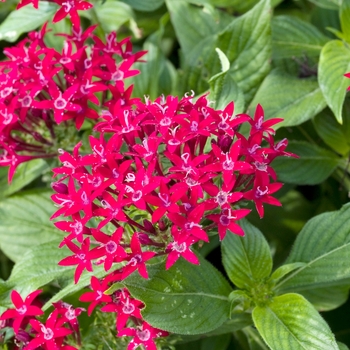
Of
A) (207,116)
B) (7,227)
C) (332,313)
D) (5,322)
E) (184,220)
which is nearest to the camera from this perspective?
(184,220)

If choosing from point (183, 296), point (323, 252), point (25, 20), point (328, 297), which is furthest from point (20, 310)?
point (25, 20)

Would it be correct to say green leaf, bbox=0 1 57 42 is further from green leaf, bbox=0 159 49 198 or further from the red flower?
the red flower

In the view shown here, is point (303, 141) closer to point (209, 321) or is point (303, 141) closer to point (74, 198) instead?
point (209, 321)

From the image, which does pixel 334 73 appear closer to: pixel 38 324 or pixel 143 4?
pixel 143 4

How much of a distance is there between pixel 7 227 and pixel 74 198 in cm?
52

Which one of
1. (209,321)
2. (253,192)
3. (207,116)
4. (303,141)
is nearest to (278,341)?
(209,321)

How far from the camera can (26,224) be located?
1417 mm

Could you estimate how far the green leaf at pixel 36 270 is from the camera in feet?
3.79

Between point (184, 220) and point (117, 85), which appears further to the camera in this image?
point (117, 85)

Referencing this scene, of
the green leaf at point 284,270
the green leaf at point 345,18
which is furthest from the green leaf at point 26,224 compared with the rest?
the green leaf at point 345,18

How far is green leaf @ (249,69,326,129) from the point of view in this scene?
135cm

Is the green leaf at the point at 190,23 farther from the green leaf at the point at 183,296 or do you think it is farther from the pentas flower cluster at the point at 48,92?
the green leaf at the point at 183,296

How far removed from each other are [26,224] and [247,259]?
0.57 metres

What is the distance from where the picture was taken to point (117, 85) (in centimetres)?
124
